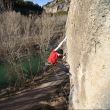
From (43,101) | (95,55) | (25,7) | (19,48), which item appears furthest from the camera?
(25,7)

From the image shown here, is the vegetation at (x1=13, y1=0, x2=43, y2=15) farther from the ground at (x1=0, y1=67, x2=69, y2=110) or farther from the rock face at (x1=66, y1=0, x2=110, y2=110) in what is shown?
the rock face at (x1=66, y1=0, x2=110, y2=110)

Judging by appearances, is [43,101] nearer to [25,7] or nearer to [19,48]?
[19,48]

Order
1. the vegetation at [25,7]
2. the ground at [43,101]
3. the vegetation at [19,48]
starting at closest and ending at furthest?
the ground at [43,101] → the vegetation at [19,48] → the vegetation at [25,7]

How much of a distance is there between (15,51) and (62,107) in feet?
33.7

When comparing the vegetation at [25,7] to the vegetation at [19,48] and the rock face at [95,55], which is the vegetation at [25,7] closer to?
the vegetation at [19,48]

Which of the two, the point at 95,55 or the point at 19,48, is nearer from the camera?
the point at 95,55

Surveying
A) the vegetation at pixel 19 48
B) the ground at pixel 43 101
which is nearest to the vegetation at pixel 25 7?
the vegetation at pixel 19 48

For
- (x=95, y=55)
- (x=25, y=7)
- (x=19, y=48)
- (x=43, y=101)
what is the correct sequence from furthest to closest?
(x=25, y=7)
(x=19, y=48)
(x=43, y=101)
(x=95, y=55)

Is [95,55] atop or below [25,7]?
below

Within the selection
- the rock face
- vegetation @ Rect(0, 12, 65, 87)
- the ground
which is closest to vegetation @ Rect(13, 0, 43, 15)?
vegetation @ Rect(0, 12, 65, 87)

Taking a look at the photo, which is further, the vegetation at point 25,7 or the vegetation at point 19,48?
the vegetation at point 25,7

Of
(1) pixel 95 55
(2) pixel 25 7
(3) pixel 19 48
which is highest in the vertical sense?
(2) pixel 25 7

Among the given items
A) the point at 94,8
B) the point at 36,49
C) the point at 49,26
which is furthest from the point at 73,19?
the point at 36,49

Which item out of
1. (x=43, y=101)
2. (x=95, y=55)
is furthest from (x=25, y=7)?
(x=95, y=55)
